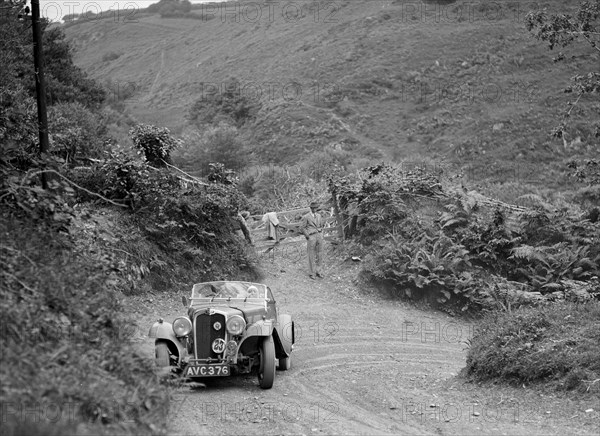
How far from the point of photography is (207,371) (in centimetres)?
1034

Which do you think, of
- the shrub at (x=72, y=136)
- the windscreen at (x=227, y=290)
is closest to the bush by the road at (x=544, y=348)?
the windscreen at (x=227, y=290)

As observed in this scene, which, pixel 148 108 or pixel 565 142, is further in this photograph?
pixel 148 108

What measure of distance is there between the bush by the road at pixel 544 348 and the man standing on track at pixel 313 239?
7397 mm

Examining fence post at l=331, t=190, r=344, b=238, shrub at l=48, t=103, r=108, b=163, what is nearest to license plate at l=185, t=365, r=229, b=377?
shrub at l=48, t=103, r=108, b=163

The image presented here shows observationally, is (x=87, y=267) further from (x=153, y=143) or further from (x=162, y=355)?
(x=153, y=143)

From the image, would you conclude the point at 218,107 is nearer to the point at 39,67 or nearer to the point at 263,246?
the point at 263,246

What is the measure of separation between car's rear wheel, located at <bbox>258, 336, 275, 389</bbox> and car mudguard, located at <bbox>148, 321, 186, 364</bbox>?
1.16 metres

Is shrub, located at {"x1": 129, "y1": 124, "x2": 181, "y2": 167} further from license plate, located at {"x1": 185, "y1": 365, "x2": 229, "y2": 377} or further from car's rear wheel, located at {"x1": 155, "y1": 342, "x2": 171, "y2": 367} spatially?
license plate, located at {"x1": 185, "y1": 365, "x2": 229, "y2": 377}

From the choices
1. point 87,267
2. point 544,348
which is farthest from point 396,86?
point 87,267

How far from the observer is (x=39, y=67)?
40.0 ft

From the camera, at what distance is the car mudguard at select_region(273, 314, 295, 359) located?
11.5 m

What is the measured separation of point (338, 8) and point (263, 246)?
5481cm

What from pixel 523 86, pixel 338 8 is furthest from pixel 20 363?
pixel 338 8

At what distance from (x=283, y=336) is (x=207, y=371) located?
1.71 metres
